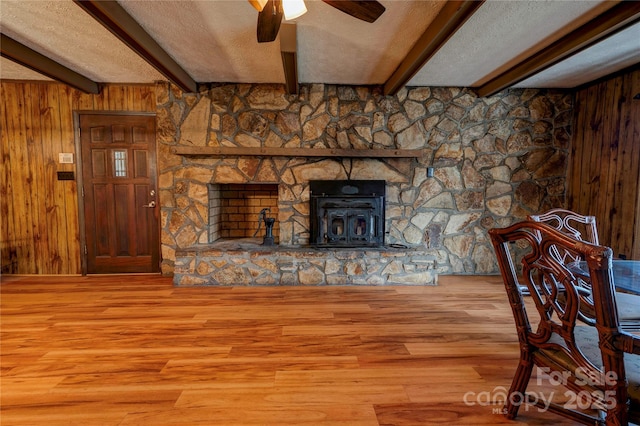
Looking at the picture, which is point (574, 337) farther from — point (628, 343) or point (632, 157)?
point (632, 157)

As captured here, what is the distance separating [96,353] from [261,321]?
3.65 ft

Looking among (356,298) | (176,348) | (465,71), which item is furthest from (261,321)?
(465,71)

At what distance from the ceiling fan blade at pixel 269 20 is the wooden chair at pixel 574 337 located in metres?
1.62

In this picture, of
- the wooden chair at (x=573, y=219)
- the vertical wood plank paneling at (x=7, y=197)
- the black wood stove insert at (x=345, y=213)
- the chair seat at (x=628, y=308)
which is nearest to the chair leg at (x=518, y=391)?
the chair seat at (x=628, y=308)

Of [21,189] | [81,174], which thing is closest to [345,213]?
[81,174]

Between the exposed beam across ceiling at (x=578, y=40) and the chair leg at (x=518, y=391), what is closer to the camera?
the chair leg at (x=518, y=391)

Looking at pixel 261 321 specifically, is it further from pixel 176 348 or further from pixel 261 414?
pixel 261 414

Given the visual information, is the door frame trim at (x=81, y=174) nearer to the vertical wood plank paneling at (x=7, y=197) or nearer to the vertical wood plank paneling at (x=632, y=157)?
the vertical wood plank paneling at (x=7, y=197)

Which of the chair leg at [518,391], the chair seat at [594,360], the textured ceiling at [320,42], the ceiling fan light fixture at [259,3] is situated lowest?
the chair leg at [518,391]

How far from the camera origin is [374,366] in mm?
1812

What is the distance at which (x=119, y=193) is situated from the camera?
3.67 m

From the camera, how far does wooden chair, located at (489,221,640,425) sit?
89 cm

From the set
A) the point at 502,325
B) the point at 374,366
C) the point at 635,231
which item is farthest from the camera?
the point at 635,231

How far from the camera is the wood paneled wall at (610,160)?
2936mm
